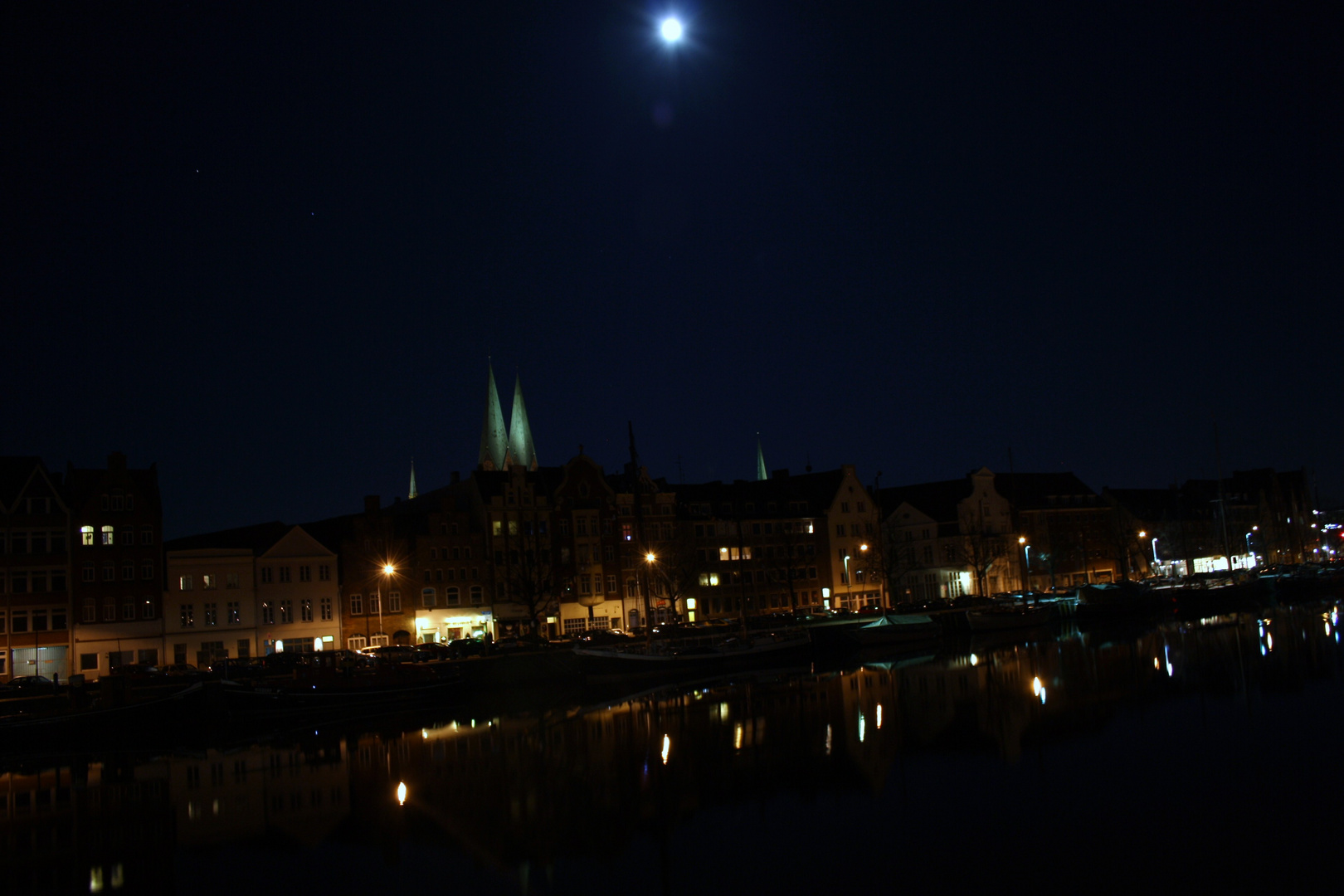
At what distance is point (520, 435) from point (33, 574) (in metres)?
59.2

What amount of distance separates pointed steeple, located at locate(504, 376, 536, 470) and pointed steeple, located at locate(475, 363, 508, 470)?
130cm

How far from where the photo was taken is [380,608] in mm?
76375

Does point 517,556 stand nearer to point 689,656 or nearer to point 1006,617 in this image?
point 689,656

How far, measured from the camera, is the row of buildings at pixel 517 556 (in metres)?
66.0

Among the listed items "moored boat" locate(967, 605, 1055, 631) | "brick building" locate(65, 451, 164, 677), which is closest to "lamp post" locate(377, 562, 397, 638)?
"brick building" locate(65, 451, 164, 677)

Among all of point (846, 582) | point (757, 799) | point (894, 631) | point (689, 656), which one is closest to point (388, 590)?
point (689, 656)

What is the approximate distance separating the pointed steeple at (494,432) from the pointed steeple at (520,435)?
1.30 metres

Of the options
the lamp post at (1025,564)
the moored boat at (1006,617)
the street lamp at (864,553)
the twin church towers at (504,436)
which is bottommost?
the moored boat at (1006,617)

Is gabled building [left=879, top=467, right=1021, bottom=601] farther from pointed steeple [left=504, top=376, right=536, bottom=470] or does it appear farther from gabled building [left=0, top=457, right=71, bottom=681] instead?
gabled building [left=0, top=457, right=71, bottom=681]

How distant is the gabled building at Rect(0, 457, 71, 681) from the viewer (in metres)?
63.0

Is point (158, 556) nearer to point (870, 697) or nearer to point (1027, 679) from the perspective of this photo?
point (870, 697)

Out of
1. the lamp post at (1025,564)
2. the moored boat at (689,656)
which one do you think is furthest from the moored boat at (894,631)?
the lamp post at (1025,564)

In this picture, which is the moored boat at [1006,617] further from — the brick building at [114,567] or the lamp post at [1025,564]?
the brick building at [114,567]

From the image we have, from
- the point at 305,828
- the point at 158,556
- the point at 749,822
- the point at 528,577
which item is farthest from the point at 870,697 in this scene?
the point at 158,556
